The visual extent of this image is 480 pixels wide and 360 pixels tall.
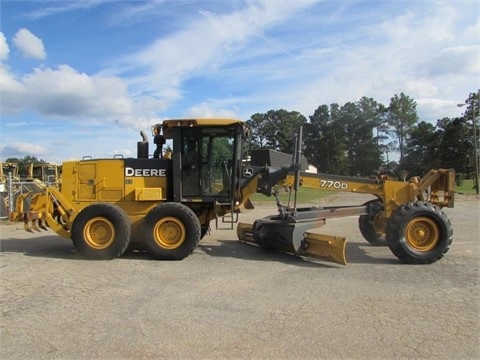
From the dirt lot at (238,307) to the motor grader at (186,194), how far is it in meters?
0.51

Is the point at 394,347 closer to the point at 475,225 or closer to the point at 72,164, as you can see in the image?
the point at 72,164

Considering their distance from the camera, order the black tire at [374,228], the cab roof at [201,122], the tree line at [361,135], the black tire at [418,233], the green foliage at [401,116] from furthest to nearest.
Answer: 1. the green foliage at [401,116]
2. the tree line at [361,135]
3. the black tire at [374,228]
4. the cab roof at [201,122]
5. the black tire at [418,233]

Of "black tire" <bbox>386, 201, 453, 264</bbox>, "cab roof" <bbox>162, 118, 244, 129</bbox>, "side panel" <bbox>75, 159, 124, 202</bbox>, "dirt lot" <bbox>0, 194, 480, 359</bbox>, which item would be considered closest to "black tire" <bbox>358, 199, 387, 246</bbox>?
"dirt lot" <bbox>0, 194, 480, 359</bbox>

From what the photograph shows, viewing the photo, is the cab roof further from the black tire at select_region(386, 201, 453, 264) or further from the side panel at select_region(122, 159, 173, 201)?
the black tire at select_region(386, 201, 453, 264)

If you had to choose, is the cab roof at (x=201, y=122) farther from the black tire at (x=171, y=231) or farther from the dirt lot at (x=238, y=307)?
the dirt lot at (x=238, y=307)

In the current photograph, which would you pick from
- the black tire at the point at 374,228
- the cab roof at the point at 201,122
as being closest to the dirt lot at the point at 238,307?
the black tire at the point at 374,228

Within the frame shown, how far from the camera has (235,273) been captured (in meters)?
7.80

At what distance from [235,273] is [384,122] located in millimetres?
85567

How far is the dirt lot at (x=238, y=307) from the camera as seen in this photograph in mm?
4559

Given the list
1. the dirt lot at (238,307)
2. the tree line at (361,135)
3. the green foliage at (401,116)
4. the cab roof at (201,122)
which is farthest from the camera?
the green foliage at (401,116)

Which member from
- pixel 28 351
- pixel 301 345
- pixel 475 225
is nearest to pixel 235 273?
pixel 301 345

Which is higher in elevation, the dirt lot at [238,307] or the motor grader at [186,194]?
the motor grader at [186,194]

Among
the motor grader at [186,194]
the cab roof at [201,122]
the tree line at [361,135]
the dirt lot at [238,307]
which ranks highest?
the tree line at [361,135]

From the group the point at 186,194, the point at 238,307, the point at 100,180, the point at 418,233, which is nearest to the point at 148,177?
the point at 186,194
